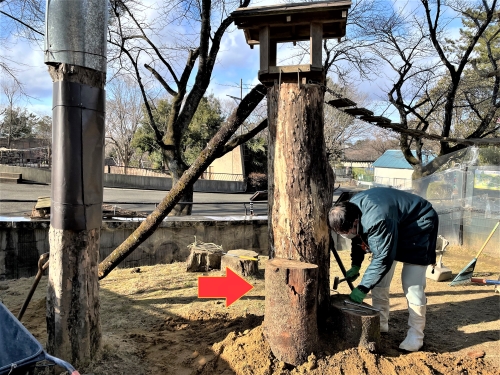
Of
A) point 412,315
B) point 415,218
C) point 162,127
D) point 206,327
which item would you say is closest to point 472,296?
point 412,315

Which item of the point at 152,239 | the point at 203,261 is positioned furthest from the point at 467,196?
the point at 152,239

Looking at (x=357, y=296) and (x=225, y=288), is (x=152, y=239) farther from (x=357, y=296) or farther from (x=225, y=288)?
(x=357, y=296)

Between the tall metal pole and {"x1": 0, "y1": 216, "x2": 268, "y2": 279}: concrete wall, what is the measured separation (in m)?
4.56

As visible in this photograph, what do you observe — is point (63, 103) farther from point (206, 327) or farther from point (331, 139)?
point (331, 139)

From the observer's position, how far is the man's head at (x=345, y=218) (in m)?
3.44

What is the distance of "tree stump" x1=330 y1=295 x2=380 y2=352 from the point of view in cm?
341

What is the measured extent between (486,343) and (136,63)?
10.7m

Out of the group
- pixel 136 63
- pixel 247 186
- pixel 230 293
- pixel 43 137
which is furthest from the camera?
pixel 43 137

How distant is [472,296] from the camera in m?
5.86

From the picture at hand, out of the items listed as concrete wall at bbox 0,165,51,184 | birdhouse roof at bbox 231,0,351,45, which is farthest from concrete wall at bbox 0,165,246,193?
birdhouse roof at bbox 231,0,351,45

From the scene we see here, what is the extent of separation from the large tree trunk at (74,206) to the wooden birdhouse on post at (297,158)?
5.12ft

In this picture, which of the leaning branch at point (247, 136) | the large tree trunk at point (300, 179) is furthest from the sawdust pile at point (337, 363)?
the leaning branch at point (247, 136)

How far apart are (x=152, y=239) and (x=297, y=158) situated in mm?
5484

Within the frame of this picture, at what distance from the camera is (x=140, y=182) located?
25.8 m
